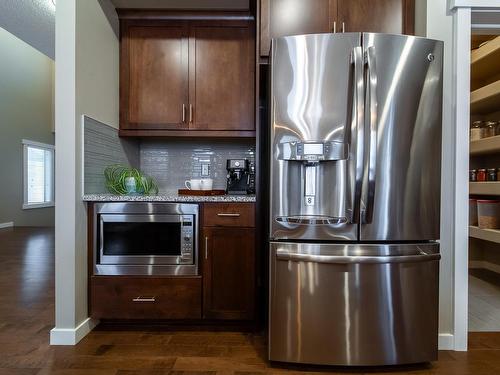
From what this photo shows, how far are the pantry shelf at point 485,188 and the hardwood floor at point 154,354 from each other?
65.4 inches

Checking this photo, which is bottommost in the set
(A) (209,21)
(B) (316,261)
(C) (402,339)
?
(C) (402,339)

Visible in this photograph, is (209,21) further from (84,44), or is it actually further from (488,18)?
(488,18)

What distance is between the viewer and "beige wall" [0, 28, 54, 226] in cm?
700

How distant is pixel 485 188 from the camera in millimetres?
3490

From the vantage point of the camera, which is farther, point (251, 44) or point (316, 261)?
point (251, 44)

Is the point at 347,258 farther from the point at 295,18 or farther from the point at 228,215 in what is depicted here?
the point at 295,18

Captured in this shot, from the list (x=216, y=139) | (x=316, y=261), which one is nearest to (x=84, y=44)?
(x=216, y=139)

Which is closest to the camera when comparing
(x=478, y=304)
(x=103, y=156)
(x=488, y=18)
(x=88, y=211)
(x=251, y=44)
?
(x=488, y=18)

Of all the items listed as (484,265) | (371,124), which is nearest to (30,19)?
(371,124)

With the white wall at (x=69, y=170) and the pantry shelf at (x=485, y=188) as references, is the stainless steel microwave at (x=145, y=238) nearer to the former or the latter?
the white wall at (x=69, y=170)

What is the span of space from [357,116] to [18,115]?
26.5 feet

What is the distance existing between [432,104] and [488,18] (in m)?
0.81

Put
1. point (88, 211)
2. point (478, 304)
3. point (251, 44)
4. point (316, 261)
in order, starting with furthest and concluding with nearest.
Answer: point (478, 304), point (251, 44), point (88, 211), point (316, 261)

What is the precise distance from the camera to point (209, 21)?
8.38 feet
